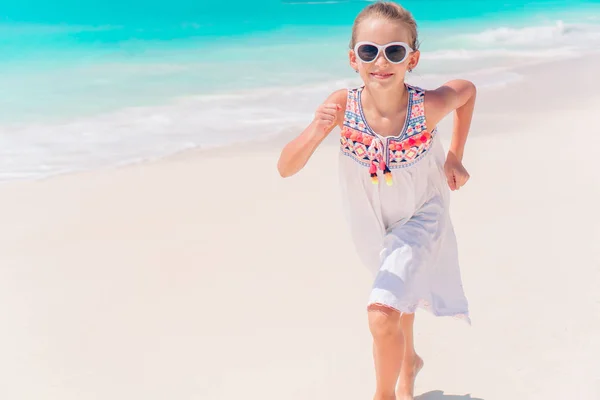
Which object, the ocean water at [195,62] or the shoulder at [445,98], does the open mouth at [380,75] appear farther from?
the ocean water at [195,62]

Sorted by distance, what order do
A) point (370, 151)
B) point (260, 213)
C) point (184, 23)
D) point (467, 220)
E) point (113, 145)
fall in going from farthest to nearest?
point (184, 23), point (113, 145), point (260, 213), point (467, 220), point (370, 151)

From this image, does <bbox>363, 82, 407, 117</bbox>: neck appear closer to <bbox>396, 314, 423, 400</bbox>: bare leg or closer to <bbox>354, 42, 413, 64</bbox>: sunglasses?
<bbox>354, 42, 413, 64</bbox>: sunglasses

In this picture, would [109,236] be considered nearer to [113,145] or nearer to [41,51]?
[113,145]

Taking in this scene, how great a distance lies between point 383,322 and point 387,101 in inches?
30.1

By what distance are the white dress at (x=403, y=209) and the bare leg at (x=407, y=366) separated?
0.20 metres

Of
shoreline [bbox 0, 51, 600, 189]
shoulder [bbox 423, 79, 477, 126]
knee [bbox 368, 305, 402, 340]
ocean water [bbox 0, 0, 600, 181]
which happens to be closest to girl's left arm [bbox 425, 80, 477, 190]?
shoulder [bbox 423, 79, 477, 126]

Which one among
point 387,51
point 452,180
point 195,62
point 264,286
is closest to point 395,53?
point 387,51

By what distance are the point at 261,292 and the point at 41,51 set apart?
13.1 m

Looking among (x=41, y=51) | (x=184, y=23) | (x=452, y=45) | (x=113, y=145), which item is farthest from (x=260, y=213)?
(x=184, y=23)

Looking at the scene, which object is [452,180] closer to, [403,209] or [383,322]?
[403,209]

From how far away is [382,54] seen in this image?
2498mm

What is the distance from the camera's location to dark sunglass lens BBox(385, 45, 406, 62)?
2.49 meters

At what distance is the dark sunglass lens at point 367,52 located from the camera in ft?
8.19

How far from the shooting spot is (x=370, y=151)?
261cm
